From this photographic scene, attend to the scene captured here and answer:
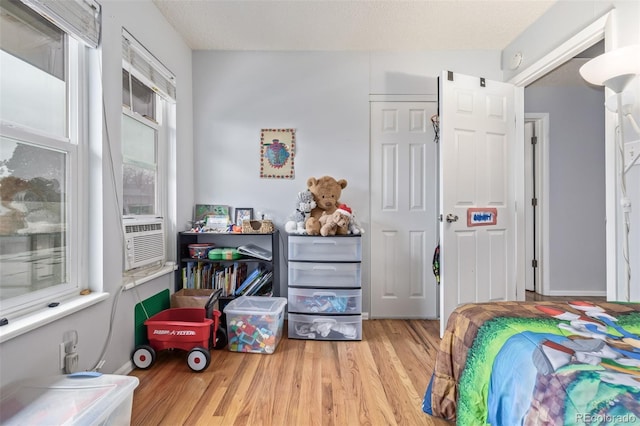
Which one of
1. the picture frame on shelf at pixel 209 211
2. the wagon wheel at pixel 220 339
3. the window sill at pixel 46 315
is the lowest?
the wagon wheel at pixel 220 339

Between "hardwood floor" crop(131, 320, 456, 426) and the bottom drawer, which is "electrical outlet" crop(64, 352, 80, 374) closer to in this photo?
"hardwood floor" crop(131, 320, 456, 426)

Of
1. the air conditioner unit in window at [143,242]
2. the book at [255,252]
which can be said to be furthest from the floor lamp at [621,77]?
the air conditioner unit in window at [143,242]

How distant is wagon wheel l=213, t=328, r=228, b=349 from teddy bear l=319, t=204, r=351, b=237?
1.02 metres

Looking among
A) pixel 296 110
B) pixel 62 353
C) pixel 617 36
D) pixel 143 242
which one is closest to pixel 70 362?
pixel 62 353

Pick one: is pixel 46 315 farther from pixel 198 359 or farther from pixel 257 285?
pixel 257 285

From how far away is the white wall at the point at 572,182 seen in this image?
3.31 metres

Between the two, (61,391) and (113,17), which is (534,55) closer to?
(113,17)

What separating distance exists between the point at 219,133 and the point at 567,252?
3905 millimetres

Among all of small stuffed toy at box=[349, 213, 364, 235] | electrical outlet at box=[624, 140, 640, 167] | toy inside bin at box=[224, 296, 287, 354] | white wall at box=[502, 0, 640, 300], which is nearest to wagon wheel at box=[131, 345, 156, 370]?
toy inside bin at box=[224, 296, 287, 354]

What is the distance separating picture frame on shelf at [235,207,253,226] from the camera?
270 centimetres

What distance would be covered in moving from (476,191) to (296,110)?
1.69m

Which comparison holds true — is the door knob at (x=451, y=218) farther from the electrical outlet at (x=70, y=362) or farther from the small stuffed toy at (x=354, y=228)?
the electrical outlet at (x=70, y=362)
